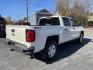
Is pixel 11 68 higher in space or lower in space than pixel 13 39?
lower

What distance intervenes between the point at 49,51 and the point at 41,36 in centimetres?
104

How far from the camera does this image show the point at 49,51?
25.3 ft

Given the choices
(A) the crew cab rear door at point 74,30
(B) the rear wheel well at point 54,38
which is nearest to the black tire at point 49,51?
(B) the rear wheel well at point 54,38

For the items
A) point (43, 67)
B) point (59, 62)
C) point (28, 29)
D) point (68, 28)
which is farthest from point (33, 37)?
point (68, 28)

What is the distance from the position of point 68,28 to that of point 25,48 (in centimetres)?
345

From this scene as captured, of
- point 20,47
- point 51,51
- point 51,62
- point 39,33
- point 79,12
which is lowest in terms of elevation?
point 51,62

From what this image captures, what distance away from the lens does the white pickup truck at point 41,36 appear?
663 centimetres

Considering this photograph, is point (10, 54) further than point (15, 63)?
Yes

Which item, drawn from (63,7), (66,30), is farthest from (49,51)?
(63,7)

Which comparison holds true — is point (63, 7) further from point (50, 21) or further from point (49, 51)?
point (49, 51)

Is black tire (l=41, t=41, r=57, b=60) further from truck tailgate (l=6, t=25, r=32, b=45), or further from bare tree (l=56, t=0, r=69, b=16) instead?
bare tree (l=56, t=0, r=69, b=16)

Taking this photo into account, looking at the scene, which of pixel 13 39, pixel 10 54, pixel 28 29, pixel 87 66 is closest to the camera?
pixel 28 29

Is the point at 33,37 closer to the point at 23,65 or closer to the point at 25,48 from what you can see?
the point at 25,48

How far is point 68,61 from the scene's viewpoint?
307 inches
